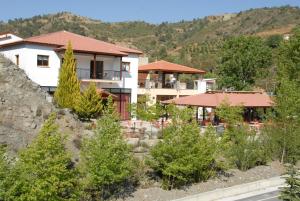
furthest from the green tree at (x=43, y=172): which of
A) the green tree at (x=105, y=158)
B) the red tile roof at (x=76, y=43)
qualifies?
the red tile roof at (x=76, y=43)

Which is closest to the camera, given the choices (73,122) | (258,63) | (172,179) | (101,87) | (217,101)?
(172,179)

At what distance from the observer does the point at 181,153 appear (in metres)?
20.0

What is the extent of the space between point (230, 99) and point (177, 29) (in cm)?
10647

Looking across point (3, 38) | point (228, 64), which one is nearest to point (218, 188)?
point (3, 38)

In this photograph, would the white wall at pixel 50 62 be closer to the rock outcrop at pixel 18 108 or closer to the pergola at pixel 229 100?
the rock outcrop at pixel 18 108

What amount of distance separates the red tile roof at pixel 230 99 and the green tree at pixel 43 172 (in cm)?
1757

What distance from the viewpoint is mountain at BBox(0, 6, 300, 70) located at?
4058 inches

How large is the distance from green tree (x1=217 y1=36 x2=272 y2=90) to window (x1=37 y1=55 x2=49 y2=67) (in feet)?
96.9

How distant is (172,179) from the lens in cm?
2073

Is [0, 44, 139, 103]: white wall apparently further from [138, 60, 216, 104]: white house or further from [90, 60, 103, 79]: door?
[138, 60, 216, 104]: white house

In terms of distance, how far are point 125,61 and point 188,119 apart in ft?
62.4

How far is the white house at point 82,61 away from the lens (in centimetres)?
3400

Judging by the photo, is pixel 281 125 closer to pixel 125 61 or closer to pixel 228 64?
pixel 125 61

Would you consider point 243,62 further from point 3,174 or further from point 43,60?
point 3,174
